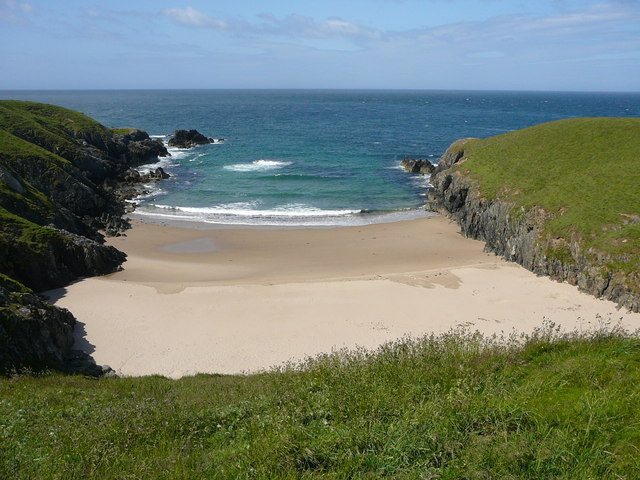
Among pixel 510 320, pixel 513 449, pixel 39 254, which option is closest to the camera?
pixel 513 449

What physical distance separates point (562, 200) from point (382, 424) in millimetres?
25885

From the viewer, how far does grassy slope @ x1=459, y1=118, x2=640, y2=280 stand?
24438 mm

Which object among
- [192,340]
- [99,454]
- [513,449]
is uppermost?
[513,449]

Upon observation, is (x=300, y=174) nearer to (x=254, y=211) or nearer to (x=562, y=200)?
(x=254, y=211)

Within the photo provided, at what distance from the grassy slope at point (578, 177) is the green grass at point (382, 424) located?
16.1 m

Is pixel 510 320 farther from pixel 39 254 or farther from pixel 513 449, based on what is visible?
pixel 39 254

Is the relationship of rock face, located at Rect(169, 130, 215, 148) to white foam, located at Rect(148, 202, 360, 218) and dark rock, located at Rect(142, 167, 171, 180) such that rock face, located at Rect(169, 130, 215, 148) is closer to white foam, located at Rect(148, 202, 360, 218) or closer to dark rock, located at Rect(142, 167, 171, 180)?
dark rock, located at Rect(142, 167, 171, 180)

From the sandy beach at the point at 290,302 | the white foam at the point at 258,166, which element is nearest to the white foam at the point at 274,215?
the sandy beach at the point at 290,302

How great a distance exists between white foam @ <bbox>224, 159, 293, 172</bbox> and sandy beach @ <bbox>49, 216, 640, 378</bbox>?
28.7 m

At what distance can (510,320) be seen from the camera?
20500 millimetres

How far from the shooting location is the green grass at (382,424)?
6.57 m

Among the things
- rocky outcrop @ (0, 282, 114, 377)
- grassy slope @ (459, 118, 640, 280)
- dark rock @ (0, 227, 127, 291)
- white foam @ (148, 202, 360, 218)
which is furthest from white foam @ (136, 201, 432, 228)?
rocky outcrop @ (0, 282, 114, 377)

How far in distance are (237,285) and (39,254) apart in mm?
10432

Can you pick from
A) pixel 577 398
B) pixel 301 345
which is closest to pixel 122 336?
pixel 301 345
